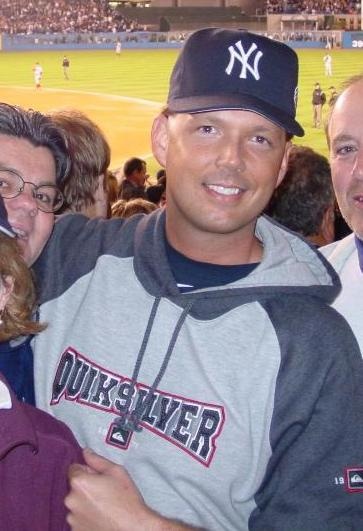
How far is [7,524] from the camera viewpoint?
61.1 inches

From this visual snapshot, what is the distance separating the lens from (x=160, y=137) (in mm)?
2174

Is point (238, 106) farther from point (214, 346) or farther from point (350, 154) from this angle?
point (350, 154)

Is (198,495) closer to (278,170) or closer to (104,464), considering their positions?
(104,464)

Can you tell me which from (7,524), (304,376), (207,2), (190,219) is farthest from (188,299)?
(207,2)

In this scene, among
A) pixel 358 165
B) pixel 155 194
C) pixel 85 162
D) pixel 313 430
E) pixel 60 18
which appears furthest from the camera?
pixel 60 18

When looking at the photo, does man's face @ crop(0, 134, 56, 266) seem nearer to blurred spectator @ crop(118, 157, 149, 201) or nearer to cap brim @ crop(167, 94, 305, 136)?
cap brim @ crop(167, 94, 305, 136)

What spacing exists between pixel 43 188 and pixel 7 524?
3.49ft

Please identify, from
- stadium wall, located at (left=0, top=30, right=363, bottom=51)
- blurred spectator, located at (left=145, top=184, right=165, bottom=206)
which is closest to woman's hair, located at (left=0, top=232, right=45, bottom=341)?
blurred spectator, located at (left=145, top=184, right=165, bottom=206)

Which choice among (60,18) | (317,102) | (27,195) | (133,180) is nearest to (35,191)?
(27,195)

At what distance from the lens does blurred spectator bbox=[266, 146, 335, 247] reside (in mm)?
4023

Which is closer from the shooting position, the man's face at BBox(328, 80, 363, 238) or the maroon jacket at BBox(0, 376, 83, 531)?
the maroon jacket at BBox(0, 376, 83, 531)

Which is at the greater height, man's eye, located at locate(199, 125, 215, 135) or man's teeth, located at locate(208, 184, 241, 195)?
man's eye, located at locate(199, 125, 215, 135)

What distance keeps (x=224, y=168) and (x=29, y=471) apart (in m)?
0.87

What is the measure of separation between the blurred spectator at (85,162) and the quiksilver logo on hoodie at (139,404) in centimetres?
111
